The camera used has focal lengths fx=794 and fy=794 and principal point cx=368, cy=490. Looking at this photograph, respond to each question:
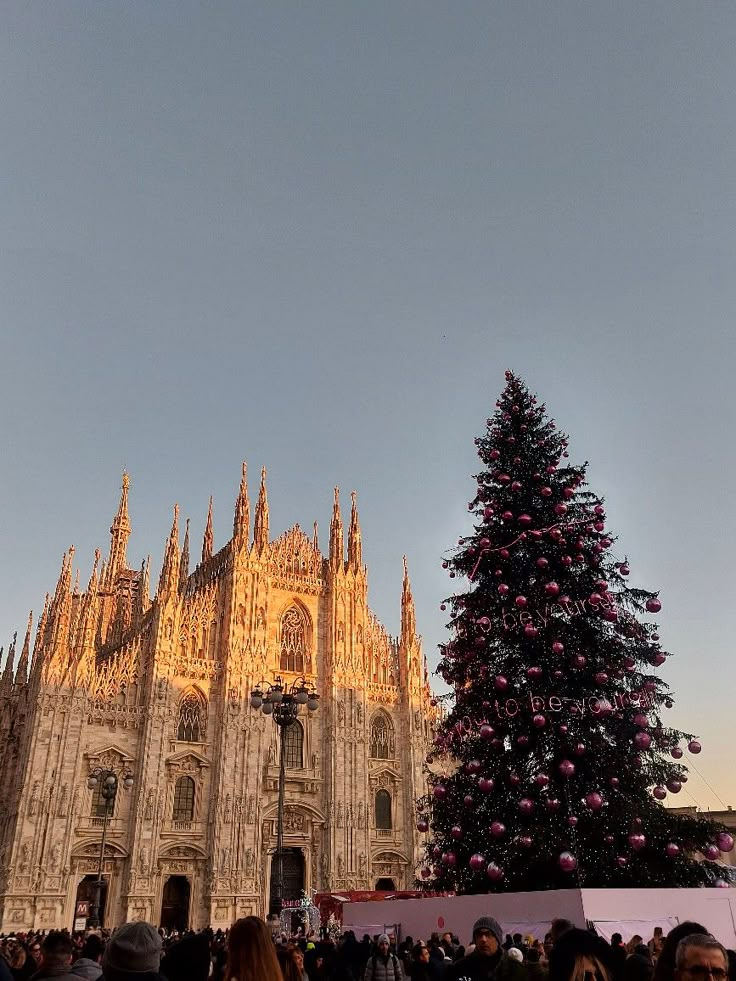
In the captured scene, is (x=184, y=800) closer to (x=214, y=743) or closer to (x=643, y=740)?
(x=214, y=743)

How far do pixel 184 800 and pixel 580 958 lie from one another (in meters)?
35.9

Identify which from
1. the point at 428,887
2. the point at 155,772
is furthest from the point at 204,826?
the point at 428,887

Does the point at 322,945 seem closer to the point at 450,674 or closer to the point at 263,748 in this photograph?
the point at 450,674

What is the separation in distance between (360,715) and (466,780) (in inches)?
1093

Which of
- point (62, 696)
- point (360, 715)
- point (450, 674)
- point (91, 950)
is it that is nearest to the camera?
point (91, 950)

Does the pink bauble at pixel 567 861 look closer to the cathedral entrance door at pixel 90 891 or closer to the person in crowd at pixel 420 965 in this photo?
the person in crowd at pixel 420 965

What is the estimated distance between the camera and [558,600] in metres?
15.0

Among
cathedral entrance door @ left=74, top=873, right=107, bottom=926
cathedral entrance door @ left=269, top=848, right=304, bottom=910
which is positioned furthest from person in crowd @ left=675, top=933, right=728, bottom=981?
cathedral entrance door @ left=269, top=848, right=304, bottom=910

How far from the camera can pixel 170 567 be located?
1593 inches

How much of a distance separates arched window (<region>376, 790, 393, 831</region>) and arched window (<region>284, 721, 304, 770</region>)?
4703 millimetres

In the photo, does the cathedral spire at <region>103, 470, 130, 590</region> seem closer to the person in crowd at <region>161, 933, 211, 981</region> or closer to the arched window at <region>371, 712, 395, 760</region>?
the arched window at <region>371, 712, 395, 760</region>

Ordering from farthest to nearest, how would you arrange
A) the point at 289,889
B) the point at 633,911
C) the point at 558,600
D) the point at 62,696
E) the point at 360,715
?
1. the point at 360,715
2. the point at 289,889
3. the point at 62,696
4. the point at 558,600
5. the point at 633,911

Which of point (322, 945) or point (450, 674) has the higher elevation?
point (450, 674)

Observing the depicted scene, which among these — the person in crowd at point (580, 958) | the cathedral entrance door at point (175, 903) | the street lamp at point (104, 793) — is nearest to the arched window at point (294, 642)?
the street lamp at point (104, 793)
